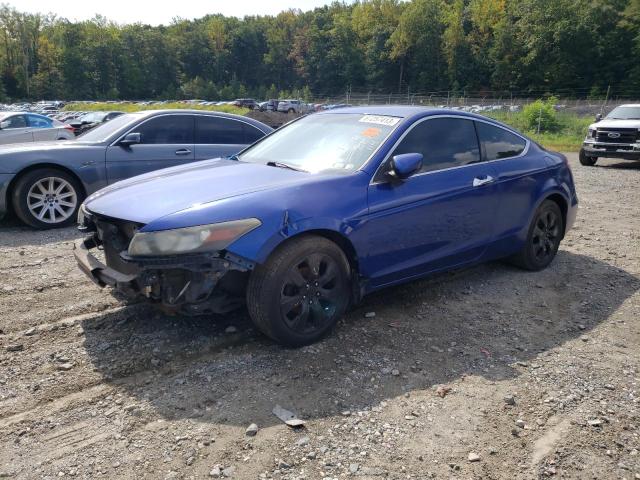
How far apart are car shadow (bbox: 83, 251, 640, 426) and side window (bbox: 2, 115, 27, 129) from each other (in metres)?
9.82

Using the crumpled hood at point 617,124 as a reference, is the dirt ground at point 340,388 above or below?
below

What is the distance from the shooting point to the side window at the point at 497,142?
4801mm

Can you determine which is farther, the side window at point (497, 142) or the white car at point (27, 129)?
the white car at point (27, 129)

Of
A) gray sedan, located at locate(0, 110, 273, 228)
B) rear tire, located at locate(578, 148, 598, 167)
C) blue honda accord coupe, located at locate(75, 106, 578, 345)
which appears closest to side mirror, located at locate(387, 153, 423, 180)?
blue honda accord coupe, located at locate(75, 106, 578, 345)

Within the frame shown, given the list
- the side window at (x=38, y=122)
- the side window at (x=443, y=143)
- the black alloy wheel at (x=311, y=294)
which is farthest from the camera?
the side window at (x=38, y=122)

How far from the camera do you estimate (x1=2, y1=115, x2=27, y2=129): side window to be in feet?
39.0

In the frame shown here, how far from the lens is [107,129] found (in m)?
7.65

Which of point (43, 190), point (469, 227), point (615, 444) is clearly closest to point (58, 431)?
point (615, 444)

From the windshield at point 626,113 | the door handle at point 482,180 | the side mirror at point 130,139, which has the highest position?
the windshield at point 626,113

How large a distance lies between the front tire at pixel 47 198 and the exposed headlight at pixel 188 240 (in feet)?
14.5

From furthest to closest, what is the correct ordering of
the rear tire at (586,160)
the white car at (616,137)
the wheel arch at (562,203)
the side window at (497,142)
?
the rear tire at (586,160) < the white car at (616,137) < the wheel arch at (562,203) < the side window at (497,142)

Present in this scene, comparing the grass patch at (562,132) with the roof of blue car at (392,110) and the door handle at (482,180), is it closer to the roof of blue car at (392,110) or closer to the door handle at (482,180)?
the door handle at (482,180)

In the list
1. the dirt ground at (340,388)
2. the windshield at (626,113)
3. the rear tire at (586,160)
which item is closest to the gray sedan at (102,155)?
the dirt ground at (340,388)

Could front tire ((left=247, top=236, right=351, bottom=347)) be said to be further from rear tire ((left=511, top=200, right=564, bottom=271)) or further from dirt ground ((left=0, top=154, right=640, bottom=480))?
rear tire ((left=511, top=200, right=564, bottom=271))
